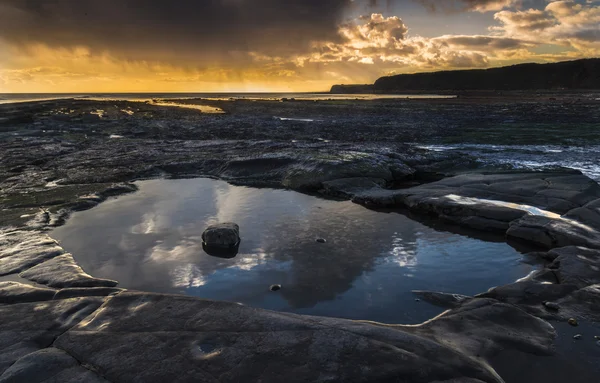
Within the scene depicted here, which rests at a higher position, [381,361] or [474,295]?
[381,361]

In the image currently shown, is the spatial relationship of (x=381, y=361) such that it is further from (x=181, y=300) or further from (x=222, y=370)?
(x=181, y=300)

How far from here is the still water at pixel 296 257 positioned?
5.73m

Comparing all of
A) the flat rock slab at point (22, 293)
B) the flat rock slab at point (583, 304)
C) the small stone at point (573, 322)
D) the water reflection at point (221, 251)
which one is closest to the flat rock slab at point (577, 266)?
the flat rock slab at point (583, 304)

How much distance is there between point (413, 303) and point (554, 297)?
191 cm

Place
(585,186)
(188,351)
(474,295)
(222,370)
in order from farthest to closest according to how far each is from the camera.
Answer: (585,186) < (474,295) < (188,351) < (222,370)

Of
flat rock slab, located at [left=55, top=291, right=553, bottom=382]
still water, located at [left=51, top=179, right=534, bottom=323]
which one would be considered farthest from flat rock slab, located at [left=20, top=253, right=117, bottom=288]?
flat rock slab, located at [left=55, top=291, right=553, bottom=382]

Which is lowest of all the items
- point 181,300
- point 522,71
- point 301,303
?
point 301,303

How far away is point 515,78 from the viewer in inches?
5128

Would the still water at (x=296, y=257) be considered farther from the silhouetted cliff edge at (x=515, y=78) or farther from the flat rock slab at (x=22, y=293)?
the silhouetted cliff edge at (x=515, y=78)

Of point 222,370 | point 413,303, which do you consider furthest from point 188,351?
point 413,303

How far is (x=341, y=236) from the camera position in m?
8.09

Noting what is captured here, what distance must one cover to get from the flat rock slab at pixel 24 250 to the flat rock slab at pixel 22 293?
818 millimetres

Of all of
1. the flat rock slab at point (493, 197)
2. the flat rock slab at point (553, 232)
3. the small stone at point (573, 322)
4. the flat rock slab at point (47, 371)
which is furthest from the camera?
the flat rock slab at point (493, 197)

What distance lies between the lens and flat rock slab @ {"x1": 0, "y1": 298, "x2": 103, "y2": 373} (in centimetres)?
389
